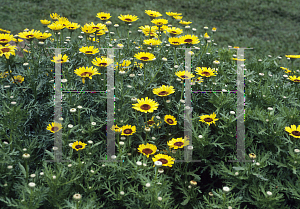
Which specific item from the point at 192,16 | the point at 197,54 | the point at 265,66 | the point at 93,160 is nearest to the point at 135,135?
the point at 93,160

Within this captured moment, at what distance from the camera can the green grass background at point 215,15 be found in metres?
6.69

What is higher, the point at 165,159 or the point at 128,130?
the point at 128,130

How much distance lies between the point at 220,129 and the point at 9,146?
5.31 ft

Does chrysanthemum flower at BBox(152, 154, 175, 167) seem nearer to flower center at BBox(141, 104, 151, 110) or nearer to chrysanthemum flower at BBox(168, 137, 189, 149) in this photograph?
chrysanthemum flower at BBox(168, 137, 189, 149)

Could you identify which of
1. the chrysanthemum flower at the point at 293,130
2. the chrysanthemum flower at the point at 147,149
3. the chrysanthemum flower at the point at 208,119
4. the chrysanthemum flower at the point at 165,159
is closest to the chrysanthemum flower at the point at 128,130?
the chrysanthemum flower at the point at 147,149

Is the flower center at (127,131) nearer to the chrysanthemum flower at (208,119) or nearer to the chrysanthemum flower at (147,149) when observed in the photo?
the chrysanthemum flower at (147,149)

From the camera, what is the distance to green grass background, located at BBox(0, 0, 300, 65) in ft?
22.0

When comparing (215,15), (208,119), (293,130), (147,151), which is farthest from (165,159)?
(215,15)

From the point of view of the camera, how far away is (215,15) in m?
7.74

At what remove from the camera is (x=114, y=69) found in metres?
2.74

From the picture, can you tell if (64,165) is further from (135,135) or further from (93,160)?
(135,135)

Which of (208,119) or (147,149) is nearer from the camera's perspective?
(147,149)

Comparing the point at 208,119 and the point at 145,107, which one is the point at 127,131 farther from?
the point at 208,119

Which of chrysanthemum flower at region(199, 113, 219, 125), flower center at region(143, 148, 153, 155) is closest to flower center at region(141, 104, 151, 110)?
flower center at region(143, 148, 153, 155)
